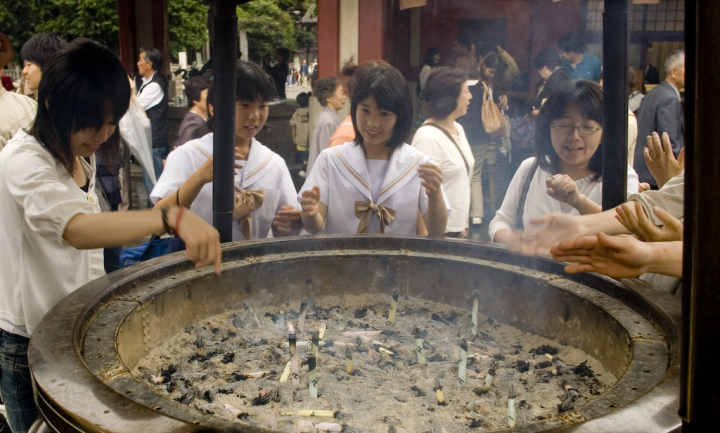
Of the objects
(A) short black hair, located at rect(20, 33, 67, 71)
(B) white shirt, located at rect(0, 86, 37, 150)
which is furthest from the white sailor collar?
(A) short black hair, located at rect(20, 33, 67, 71)

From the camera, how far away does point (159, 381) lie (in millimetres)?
2205

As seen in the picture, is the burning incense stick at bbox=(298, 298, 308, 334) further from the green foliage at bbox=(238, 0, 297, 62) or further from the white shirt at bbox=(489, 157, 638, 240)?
the green foliage at bbox=(238, 0, 297, 62)

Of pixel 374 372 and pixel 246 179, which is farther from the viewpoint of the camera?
pixel 246 179

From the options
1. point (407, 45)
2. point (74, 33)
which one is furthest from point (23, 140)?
point (74, 33)

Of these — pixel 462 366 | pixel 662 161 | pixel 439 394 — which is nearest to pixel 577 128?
pixel 662 161

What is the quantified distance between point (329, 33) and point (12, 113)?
21.1 ft

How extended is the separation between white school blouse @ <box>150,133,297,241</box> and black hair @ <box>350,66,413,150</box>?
514mm

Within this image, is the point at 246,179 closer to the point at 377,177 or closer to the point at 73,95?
the point at 377,177

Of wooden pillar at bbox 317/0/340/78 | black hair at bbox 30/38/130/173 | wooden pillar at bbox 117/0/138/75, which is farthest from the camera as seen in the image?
wooden pillar at bbox 117/0/138/75

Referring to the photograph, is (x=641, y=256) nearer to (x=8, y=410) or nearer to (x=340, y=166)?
(x=340, y=166)

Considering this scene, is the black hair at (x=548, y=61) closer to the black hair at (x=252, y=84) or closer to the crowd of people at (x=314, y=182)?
the crowd of people at (x=314, y=182)

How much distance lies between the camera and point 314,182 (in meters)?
3.26

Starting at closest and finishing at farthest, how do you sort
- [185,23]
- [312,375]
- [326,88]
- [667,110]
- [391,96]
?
[312,375]
[391,96]
[667,110]
[326,88]
[185,23]

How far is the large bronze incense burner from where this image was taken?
57.6 inches
